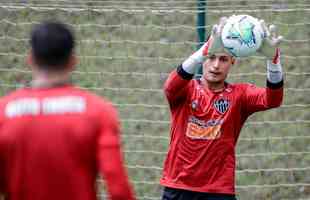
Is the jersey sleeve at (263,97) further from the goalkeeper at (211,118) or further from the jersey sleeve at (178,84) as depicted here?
the jersey sleeve at (178,84)

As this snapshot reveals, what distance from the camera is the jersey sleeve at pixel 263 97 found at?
477cm

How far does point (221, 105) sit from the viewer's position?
4836 millimetres

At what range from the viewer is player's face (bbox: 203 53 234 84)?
15.7 ft

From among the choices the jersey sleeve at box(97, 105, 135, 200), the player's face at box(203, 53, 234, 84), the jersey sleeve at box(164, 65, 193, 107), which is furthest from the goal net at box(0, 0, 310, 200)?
the jersey sleeve at box(97, 105, 135, 200)

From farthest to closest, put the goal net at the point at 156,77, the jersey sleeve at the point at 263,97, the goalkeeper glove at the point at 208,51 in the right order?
the goal net at the point at 156,77 < the jersey sleeve at the point at 263,97 < the goalkeeper glove at the point at 208,51

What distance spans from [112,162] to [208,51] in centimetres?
174

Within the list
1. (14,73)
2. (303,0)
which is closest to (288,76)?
(303,0)

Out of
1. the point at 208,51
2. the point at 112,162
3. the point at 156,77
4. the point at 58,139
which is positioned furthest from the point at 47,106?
the point at 156,77

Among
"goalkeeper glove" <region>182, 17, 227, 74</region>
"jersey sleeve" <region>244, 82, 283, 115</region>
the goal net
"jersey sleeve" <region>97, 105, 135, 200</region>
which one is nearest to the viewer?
"jersey sleeve" <region>97, 105, 135, 200</region>

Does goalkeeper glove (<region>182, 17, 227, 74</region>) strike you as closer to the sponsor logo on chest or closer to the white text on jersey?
the sponsor logo on chest

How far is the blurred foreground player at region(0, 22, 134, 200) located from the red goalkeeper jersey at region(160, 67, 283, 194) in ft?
5.10

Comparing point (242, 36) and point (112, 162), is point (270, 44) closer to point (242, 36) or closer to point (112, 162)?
point (242, 36)

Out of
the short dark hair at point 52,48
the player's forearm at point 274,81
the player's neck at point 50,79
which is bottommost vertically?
the player's forearm at point 274,81

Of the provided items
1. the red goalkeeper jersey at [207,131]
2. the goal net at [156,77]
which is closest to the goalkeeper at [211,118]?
the red goalkeeper jersey at [207,131]
